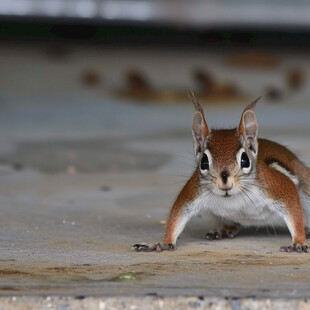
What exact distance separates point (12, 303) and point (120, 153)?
3.86m

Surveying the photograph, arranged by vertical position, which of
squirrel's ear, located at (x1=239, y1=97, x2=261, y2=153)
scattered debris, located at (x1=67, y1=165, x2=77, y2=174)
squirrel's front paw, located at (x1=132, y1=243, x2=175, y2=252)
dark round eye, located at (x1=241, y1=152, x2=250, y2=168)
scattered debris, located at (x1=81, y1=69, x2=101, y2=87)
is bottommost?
squirrel's front paw, located at (x1=132, y1=243, x2=175, y2=252)

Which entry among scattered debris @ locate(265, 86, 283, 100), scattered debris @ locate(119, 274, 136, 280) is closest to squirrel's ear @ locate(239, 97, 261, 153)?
scattered debris @ locate(119, 274, 136, 280)

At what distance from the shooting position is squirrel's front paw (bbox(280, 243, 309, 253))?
4172 mm

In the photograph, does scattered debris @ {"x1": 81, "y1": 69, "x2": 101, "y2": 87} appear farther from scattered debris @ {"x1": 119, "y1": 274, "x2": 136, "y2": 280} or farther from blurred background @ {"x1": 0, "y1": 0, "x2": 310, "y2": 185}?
scattered debris @ {"x1": 119, "y1": 274, "x2": 136, "y2": 280}

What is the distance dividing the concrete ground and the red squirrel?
0.34 ft

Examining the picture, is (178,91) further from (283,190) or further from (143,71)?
(283,190)

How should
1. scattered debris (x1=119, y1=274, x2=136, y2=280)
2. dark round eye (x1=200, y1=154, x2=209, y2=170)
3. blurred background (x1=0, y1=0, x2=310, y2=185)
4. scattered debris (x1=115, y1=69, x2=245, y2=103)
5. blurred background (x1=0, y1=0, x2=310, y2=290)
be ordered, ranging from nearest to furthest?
scattered debris (x1=119, y1=274, x2=136, y2=280) < dark round eye (x1=200, y1=154, x2=209, y2=170) < blurred background (x1=0, y1=0, x2=310, y2=290) < blurred background (x1=0, y1=0, x2=310, y2=185) < scattered debris (x1=115, y1=69, x2=245, y2=103)

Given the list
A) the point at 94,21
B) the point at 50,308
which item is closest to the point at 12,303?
the point at 50,308

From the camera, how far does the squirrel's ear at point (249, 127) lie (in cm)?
433

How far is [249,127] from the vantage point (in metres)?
4.36

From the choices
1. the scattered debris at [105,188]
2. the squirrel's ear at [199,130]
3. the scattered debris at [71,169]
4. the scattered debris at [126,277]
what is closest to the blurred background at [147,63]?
the scattered debris at [71,169]

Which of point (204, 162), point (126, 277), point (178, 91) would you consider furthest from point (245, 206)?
point (178, 91)

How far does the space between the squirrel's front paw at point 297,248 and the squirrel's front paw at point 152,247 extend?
435 millimetres

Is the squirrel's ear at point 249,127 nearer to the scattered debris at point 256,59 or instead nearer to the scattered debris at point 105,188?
the scattered debris at point 105,188
